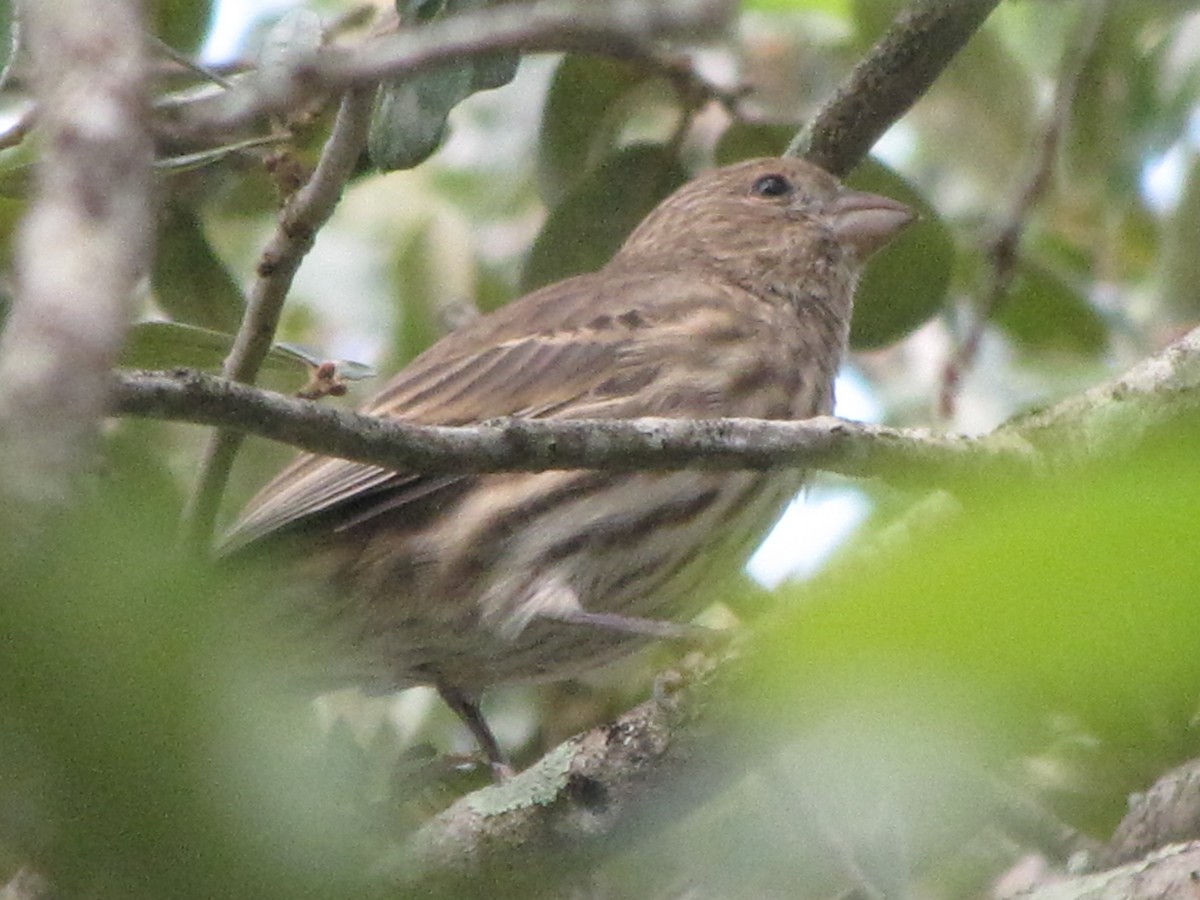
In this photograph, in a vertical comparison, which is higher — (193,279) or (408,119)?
(193,279)

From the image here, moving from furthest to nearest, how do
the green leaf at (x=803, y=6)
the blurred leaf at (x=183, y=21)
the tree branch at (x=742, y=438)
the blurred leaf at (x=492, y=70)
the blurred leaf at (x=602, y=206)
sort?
the green leaf at (x=803, y=6) < the blurred leaf at (x=602, y=206) < the blurred leaf at (x=183, y=21) < the blurred leaf at (x=492, y=70) < the tree branch at (x=742, y=438)

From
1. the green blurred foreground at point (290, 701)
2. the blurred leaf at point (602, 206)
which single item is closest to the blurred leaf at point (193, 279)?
the blurred leaf at point (602, 206)

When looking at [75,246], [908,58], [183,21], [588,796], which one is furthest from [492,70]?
[75,246]

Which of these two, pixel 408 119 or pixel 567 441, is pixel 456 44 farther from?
pixel 408 119

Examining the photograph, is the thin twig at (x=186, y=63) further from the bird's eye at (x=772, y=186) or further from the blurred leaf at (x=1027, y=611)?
the blurred leaf at (x=1027, y=611)

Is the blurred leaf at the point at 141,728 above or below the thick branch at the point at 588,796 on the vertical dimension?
below

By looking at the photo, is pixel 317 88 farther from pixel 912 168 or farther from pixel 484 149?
pixel 912 168
